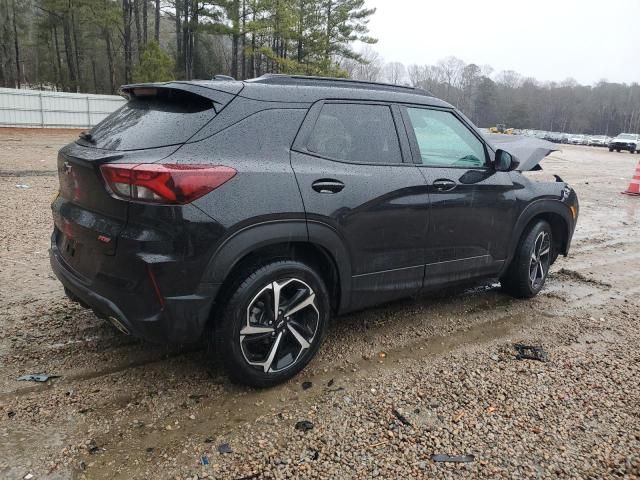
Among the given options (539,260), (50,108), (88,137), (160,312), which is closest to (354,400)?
(160,312)

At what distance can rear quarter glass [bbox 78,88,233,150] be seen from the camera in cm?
285

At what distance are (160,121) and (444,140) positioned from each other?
2200 millimetres

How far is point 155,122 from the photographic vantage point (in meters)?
2.97

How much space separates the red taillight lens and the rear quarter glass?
0.22 meters

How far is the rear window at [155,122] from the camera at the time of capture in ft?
9.36

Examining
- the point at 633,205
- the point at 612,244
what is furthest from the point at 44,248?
the point at 633,205

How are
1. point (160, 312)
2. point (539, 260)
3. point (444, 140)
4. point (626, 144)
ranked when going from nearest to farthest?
point (160, 312), point (444, 140), point (539, 260), point (626, 144)

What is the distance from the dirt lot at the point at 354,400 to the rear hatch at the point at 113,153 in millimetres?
770

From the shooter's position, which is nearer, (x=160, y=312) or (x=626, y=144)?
(x=160, y=312)

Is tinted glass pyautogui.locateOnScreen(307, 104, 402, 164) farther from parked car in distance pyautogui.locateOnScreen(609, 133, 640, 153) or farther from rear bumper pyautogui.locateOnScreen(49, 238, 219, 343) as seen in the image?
parked car in distance pyautogui.locateOnScreen(609, 133, 640, 153)

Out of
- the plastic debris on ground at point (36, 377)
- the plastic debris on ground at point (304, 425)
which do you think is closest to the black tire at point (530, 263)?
the plastic debris on ground at point (304, 425)

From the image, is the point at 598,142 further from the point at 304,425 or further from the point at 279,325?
the point at 304,425

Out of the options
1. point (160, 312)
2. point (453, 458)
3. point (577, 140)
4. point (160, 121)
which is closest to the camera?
point (453, 458)

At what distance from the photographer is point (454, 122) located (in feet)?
13.7
